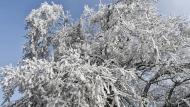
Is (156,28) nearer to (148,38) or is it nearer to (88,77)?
(148,38)

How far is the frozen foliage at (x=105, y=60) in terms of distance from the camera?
1482cm

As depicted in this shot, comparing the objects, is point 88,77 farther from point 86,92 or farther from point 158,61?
point 158,61

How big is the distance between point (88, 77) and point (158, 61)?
4.03 metres

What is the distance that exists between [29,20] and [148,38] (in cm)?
508

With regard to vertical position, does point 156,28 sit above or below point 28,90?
above

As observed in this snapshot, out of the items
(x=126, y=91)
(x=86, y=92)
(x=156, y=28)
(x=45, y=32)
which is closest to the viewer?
(x=86, y=92)

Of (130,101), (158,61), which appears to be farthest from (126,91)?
(158,61)

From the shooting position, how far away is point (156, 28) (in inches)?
712

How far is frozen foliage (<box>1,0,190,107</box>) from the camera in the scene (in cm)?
1482

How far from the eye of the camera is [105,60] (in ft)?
55.5

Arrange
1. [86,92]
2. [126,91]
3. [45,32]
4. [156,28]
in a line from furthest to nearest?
[45,32], [156,28], [126,91], [86,92]

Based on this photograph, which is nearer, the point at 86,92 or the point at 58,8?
the point at 86,92

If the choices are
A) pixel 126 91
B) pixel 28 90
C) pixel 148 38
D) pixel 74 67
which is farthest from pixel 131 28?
pixel 28 90

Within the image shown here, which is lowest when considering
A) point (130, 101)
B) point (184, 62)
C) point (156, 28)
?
point (130, 101)
